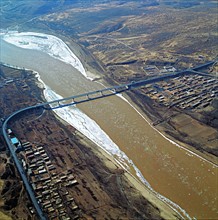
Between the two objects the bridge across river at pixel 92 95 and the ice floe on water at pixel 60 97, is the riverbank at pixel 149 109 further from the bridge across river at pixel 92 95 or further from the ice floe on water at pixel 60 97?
the ice floe on water at pixel 60 97

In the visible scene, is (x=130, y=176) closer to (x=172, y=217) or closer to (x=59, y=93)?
(x=172, y=217)

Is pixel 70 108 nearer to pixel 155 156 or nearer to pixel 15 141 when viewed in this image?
pixel 15 141

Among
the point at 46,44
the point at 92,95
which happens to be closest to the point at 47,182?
the point at 92,95

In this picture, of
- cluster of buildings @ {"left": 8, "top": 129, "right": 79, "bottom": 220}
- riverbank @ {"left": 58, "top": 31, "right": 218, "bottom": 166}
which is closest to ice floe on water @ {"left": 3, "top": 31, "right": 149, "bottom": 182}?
riverbank @ {"left": 58, "top": 31, "right": 218, "bottom": 166}

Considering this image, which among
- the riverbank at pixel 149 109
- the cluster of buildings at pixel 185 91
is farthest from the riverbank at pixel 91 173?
the cluster of buildings at pixel 185 91

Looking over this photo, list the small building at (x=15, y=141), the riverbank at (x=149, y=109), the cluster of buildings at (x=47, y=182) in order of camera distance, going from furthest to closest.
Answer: the small building at (x=15, y=141) → the riverbank at (x=149, y=109) → the cluster of buildings at (x=47, y=182)

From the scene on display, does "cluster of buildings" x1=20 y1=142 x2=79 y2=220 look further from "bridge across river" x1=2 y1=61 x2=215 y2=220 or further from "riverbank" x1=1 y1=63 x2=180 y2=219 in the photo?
"bridge across river" x1=2 y1=61 x2=215 y2=220

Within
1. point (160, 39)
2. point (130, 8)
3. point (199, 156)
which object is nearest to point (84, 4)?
point (130, 8)
